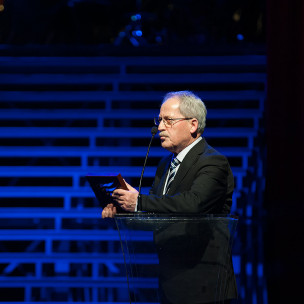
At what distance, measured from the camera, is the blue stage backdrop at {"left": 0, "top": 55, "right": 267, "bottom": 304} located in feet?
12.6

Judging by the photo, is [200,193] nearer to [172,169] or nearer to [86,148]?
[172,169]

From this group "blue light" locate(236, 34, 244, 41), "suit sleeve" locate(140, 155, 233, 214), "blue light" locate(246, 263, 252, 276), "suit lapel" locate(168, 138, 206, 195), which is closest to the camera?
"suit sleeve" locate(140, 155, 233, 214)

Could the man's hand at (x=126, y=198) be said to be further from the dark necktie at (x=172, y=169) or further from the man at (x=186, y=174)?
the dark necktie at (x=172, y=169)

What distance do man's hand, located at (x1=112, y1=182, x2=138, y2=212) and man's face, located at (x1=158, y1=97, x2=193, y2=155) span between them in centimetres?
33

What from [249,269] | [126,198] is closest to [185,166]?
[126,198]

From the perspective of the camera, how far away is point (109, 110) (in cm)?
453

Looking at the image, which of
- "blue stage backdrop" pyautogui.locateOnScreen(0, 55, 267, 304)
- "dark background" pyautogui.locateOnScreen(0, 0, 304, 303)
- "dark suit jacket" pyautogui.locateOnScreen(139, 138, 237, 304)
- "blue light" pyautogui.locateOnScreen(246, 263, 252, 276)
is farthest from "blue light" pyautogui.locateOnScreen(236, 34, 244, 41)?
"dark suit jacket" pyautogui.locateOnScreen(139, 138, 237, 304)

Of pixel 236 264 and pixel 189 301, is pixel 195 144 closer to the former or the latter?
pixel 189 301

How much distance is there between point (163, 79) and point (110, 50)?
0.54 m

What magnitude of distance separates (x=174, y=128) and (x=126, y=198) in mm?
388

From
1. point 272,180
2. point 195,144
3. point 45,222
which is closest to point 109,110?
point 45,222

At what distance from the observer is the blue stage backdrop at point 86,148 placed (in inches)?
151

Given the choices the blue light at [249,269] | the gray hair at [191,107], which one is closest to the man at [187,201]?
the gray hair at [191,107]

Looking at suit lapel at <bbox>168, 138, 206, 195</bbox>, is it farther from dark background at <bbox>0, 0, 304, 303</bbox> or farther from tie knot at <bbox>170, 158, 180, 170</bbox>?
dark background at <bbox>0, 0, 304, 303</bbox>
